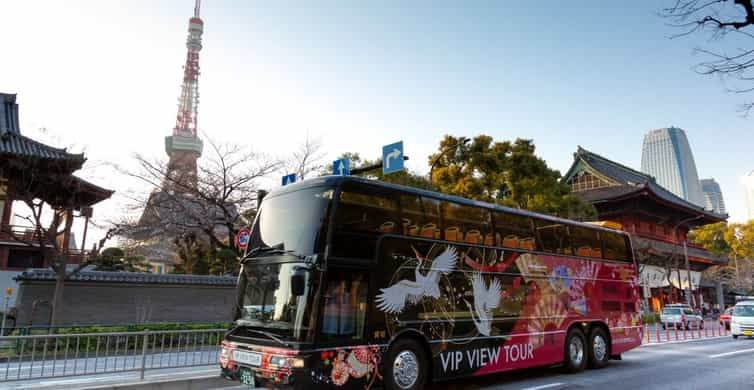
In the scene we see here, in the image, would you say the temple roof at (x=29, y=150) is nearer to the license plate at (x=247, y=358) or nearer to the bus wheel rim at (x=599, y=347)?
Answer: the license plate at (x=247, y=358)

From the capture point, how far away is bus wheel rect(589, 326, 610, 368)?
11.2 metres

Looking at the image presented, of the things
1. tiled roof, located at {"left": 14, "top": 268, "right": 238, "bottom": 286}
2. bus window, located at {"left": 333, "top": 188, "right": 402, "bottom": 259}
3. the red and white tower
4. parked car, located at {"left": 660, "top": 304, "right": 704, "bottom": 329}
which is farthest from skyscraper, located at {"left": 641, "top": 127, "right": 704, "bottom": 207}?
bus window, located at {"left": 333, "top": 188, "right": 402, "bottom": 259}

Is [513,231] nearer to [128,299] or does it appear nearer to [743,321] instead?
[128,299]

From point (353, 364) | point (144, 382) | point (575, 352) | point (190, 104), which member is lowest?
point (144, 382)

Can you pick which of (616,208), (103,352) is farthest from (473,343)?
(616,208)

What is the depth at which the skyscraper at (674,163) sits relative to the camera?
15962 cm

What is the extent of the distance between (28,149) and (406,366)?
22243 millimetres

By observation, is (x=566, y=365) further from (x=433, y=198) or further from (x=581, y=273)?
(x=433, y=198)

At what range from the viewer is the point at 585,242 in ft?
37.9

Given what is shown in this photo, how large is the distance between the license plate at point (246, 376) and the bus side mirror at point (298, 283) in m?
1.47

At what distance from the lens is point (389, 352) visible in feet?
24.2

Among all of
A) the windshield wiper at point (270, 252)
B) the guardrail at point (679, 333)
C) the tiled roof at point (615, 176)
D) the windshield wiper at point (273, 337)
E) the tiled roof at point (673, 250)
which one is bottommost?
the guardrail at point (679, 333)

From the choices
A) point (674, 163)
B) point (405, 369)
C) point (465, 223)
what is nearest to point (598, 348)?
point (465, 223)

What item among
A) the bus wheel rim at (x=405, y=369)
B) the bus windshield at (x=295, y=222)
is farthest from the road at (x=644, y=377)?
the bus windshield at (x=295, y=222)
